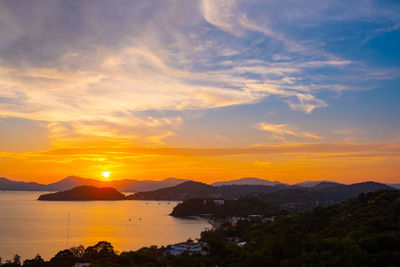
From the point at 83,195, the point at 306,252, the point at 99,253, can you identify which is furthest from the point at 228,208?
the point at 83,195

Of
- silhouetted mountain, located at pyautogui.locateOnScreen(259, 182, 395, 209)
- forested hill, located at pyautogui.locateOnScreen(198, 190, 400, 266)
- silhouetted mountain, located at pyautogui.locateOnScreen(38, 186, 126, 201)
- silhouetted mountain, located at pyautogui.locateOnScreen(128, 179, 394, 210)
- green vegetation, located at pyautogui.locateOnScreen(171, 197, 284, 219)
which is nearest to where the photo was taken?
forested hill, located at pyautogui.locateOnScreen(198, 190, 400, 266)

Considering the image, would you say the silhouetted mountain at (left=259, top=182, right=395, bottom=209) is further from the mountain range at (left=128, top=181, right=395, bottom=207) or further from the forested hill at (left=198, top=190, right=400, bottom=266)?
the forested hill at (left=198, top=190, right=400, bottom=266)

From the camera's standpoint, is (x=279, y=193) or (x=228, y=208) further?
(x=279, y=193)

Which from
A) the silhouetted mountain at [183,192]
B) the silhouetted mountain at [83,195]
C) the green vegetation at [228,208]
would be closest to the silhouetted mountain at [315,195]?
the green vegetation at [228,208]

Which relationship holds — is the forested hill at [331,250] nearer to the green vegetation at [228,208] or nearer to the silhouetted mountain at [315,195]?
the green vegetation at [228,208]

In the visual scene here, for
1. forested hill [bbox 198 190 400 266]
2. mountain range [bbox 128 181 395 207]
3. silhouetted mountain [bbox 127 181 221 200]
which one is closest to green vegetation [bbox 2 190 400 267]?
forested hill [bbox 198 190 400 266]

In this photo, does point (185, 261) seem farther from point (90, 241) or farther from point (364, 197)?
point (90, 241)

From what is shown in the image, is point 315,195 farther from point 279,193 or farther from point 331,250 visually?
point 331,250

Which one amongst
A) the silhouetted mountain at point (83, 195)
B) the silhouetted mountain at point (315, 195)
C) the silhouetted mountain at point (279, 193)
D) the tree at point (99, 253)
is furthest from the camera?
the silhouetted mountain at point (83, 195)

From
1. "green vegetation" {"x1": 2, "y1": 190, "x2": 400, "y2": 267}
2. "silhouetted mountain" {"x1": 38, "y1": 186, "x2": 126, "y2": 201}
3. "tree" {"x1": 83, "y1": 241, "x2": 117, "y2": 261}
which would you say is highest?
"green vegetation" {"x1": 2, "y1": 190, "x2": 400, "y2": 267}
